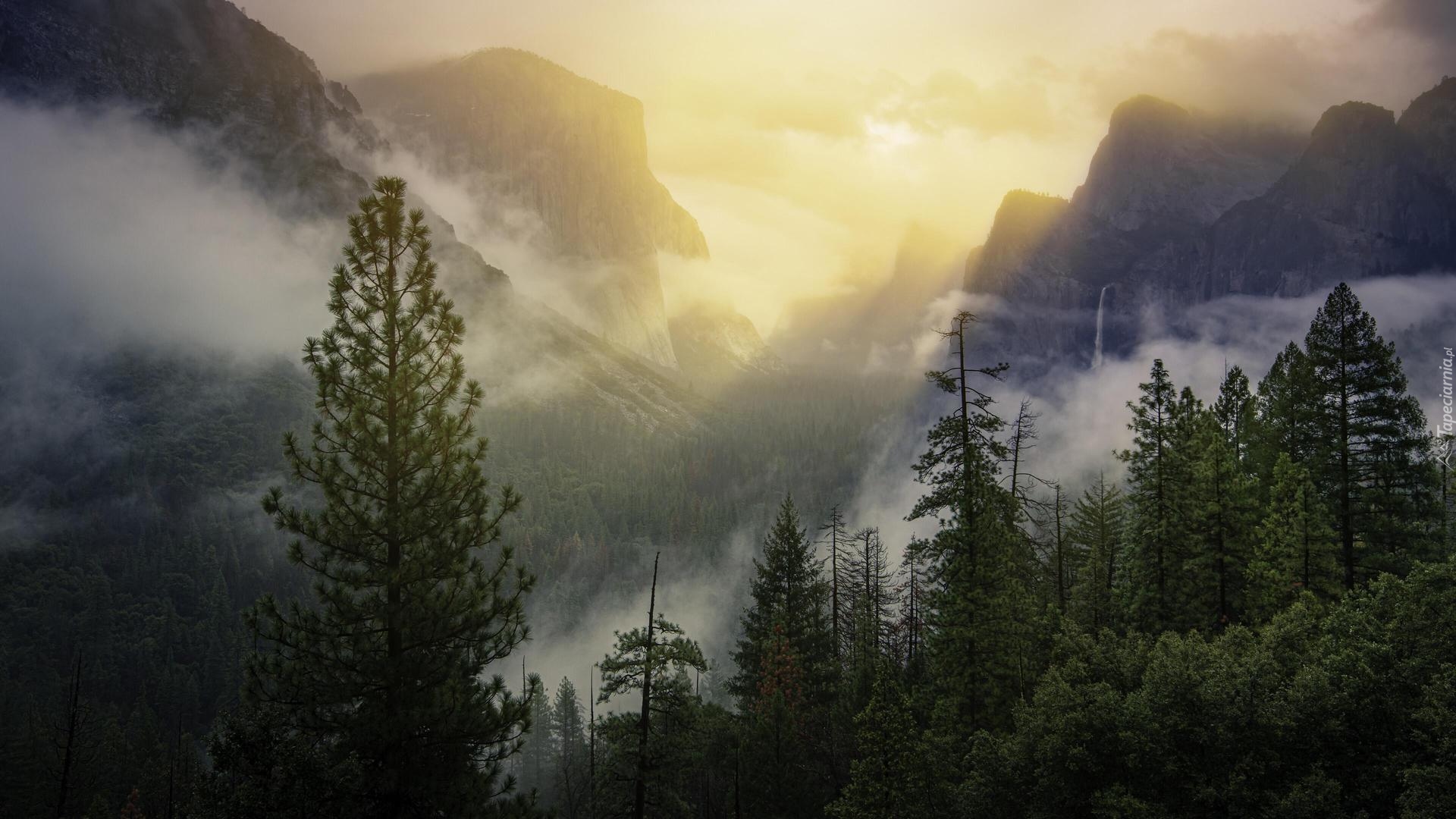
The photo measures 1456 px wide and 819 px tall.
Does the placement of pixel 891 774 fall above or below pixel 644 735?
below

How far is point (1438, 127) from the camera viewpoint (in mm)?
143000

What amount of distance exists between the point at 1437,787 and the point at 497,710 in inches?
684

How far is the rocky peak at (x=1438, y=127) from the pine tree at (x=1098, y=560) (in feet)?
493

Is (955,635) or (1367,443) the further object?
(1367,443)

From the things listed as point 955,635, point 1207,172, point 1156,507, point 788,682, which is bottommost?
point 788,682

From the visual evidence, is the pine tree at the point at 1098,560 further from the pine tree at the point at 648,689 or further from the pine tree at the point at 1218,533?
the pine tree at the point at 648,689

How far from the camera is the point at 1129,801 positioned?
16.7 metres

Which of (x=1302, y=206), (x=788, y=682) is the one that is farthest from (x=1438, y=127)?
(x=788, y=682)

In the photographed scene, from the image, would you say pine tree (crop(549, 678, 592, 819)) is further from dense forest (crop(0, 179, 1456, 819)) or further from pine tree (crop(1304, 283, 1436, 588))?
pine tree (crop(1304, 283, 1436, 588))

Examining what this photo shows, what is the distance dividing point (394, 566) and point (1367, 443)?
33550mm

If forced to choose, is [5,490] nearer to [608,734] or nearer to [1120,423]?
[608,734]

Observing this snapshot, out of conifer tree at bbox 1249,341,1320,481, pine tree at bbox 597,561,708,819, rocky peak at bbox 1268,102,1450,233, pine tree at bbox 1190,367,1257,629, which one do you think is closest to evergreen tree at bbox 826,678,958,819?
pine tree at bbox 597,561,708,819

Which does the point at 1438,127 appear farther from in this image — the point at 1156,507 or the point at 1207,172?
the point at 1156,507

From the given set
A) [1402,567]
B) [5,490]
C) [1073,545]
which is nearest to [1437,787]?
[1402,567]
